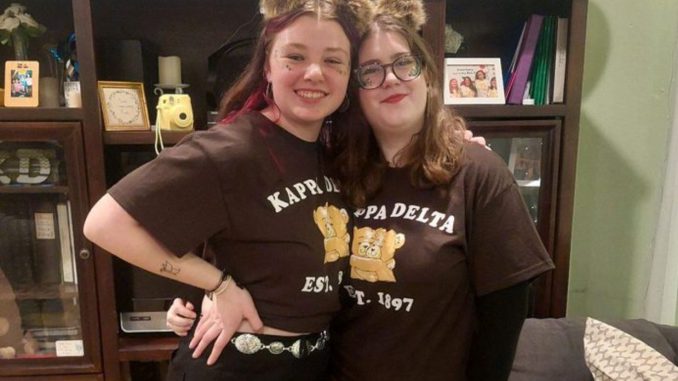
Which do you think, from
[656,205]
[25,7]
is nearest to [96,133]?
A: [25,7]

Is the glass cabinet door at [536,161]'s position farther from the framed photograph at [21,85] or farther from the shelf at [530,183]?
the framed photograph at [21,85]

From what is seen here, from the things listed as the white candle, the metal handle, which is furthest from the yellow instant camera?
the metal handle

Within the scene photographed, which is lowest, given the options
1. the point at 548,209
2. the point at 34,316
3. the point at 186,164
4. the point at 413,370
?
the point at 34,316

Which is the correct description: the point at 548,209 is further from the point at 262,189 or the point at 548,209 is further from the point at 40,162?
the point at 40,162

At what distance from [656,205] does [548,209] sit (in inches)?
26.8

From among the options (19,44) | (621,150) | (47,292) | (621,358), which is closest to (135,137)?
(19,44)

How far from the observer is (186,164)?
34.2 inches

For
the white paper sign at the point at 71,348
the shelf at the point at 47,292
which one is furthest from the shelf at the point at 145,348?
the shelf at the point at 47,292

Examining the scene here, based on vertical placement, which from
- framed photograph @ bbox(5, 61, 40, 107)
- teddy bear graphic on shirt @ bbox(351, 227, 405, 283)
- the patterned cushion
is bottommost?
the patterned cushion

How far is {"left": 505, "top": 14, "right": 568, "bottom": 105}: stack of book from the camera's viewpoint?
61.5 inches

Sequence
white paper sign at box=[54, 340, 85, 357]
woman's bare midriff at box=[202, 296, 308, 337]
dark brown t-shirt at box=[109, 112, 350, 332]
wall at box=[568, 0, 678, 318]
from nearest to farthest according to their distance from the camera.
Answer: dark brown t-shirt at box=[109, 112, 350, 332] → woman's bare midriff at box=[202, 296, 308, 337] → white paper sign at box=[54, 340, 85, 357] → wall at box=[568, 0, 678, 318]

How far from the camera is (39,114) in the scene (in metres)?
1.43

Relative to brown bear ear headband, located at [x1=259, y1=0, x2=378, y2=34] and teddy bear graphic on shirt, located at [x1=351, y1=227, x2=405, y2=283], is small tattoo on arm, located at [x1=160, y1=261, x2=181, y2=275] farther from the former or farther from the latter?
brown bear ear headband, located at [x1=259, y1=0, x2=378, y2=34]

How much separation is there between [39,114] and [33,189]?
260 mm
